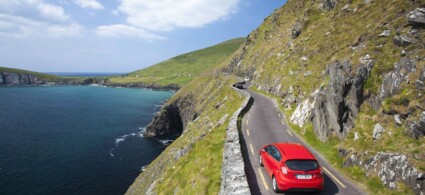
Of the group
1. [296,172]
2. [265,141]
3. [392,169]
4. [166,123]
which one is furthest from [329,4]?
[166,123]

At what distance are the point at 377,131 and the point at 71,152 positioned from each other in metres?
67.7

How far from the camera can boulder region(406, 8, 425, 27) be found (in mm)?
26891

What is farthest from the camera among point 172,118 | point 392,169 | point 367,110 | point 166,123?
point 172,118

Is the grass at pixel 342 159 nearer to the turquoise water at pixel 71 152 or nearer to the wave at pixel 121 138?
the turquoise water at pixel 71 152

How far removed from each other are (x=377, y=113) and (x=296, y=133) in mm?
9588

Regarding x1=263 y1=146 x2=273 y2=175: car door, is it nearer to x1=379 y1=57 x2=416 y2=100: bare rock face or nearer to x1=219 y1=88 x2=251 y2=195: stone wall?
x1=219 y1=88 x2=251 y2=195: stone wall

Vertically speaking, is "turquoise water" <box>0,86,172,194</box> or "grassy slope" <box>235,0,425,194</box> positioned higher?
"grassy slope" <box>235,0,425,194</box>

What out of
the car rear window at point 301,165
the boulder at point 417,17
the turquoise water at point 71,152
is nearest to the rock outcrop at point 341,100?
the boulder at point 417,17

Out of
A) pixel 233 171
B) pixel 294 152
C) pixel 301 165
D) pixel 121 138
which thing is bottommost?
pixel 121 138

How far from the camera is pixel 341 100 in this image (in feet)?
82.5

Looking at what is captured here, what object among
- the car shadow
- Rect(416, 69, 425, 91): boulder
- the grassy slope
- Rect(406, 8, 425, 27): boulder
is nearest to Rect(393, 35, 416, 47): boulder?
the grassy slope

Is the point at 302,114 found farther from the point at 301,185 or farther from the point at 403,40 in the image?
the point at 301,185

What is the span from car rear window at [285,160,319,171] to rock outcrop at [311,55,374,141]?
9.52 metres

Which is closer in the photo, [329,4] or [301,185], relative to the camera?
[301,185]
